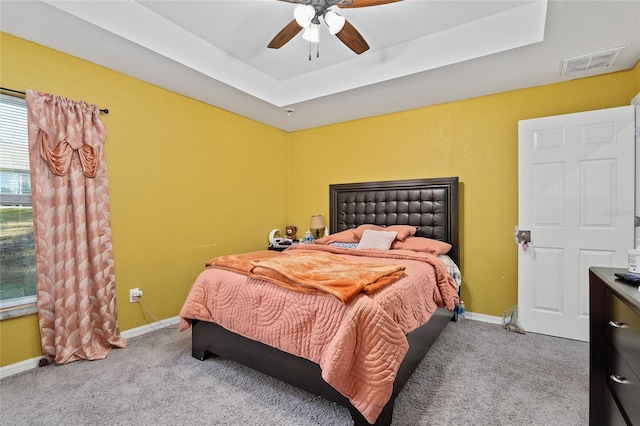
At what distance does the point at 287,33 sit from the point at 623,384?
8.49 feet

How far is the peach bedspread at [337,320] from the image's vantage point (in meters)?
1.47

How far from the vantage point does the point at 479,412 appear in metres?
1.72

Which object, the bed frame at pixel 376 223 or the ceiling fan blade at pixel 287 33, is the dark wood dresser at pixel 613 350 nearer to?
the bed frame at pixel 376 223

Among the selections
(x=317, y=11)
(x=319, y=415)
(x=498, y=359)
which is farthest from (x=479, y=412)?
(x=317, y=11)

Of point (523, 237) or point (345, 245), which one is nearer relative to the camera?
point (523, 237)

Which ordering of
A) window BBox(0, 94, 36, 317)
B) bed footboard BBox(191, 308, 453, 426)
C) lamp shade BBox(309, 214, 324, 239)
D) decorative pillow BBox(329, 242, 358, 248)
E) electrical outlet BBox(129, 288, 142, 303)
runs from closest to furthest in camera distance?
bed footboard BBox(191, 308, 453, 426)
window BBox(0, 94, 36, 317)
electrical outlet BBox(129, 288, 142, 303)
decorative pillow BBox(329, 242, 358, 248)
lamp shade BBox(309, 214, 324, 239)

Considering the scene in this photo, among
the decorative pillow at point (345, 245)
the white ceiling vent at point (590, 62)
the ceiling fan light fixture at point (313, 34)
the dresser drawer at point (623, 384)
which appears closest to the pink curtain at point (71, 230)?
the ceiling fan light fixture at point (313, 34)

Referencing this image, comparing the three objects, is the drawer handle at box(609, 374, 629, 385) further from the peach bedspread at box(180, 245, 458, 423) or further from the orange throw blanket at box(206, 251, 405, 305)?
the orange throw blanket at box(206, 251, 405, 305)

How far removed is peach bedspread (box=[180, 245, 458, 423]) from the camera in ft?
4.81

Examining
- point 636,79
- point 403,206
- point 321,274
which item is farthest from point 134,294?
point 636,79

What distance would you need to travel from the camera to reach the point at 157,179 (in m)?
2.99

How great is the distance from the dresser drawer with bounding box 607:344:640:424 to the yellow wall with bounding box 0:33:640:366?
194cm

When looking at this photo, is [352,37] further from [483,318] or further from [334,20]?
[483,318]

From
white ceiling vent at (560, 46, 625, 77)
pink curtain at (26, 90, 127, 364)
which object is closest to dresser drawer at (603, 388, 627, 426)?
white ceiling vent at (560, 46, 625, 77)
